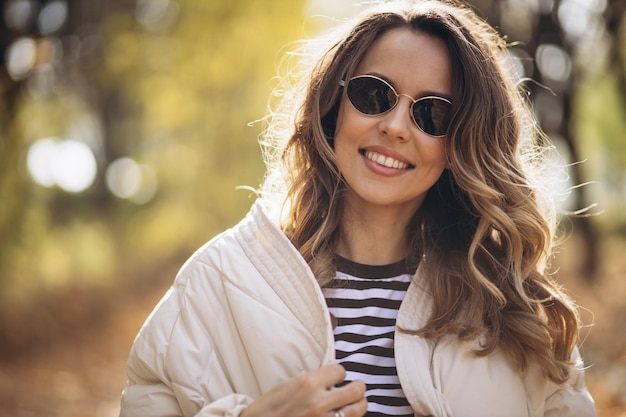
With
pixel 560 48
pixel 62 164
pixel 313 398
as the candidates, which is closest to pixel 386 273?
pixel 313 398

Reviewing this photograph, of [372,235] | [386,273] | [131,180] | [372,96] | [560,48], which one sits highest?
[131,180]

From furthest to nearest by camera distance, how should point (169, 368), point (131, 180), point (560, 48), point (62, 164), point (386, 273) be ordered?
1. point (131, 180)
2. point (62, 164)
3. point (560, 48)
4. point (386, 273)
5. point (169, 368)

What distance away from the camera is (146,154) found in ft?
56.7

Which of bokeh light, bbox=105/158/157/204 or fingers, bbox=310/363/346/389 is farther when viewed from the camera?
bokeh light, bbox=105/158/157/204

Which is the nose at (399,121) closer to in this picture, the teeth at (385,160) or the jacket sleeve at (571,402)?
the teeth at (385,160)

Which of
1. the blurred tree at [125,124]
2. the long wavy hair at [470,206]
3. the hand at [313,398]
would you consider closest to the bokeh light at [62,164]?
the blurred tree at [125,124]

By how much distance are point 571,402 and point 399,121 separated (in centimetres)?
130

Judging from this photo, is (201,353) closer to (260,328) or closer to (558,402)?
(260,328)

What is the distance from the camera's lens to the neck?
9.25 feet

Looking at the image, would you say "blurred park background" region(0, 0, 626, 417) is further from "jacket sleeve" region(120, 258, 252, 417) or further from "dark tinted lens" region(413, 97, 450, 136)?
"jacket sleeve" region(120, 258, 252, 417)

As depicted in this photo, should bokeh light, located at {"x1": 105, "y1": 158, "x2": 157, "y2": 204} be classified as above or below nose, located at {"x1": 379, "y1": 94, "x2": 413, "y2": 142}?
above

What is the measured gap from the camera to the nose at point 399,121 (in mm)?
2584

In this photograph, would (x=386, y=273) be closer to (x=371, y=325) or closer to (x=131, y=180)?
(x=371, y=325)

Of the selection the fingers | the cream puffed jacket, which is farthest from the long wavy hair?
the fingers
